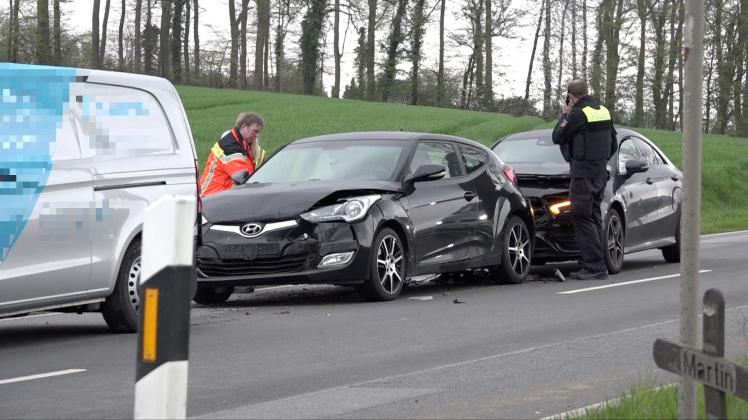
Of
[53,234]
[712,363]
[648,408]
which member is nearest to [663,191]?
[53,234]

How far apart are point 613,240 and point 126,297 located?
7.33m

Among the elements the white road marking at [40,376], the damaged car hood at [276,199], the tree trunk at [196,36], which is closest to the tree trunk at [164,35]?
the tree trunk at [196,36]

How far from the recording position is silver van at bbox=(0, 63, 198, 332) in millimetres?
8758

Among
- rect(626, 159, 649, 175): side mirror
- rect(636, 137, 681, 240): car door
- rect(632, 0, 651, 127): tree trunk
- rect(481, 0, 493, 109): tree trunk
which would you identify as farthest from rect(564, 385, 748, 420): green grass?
rect(481, 0, 493, 109): tree trunk

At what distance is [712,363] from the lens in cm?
490

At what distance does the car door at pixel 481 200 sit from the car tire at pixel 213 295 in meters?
2.50

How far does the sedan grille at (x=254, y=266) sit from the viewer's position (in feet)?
38.6

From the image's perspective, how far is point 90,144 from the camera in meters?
9.34

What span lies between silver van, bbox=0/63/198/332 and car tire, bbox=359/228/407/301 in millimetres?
2192

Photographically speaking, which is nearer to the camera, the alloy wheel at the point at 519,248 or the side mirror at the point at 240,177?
the side mirror at the point at 240,177

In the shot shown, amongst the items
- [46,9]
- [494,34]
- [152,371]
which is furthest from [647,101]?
[152,371]

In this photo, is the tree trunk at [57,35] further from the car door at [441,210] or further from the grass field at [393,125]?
the car door at [441,210]

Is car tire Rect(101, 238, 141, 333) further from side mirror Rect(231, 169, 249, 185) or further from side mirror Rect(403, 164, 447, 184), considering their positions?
side mirror Rect(403, 164, 447, 184)

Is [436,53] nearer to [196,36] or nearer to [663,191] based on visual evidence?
[196,36]
